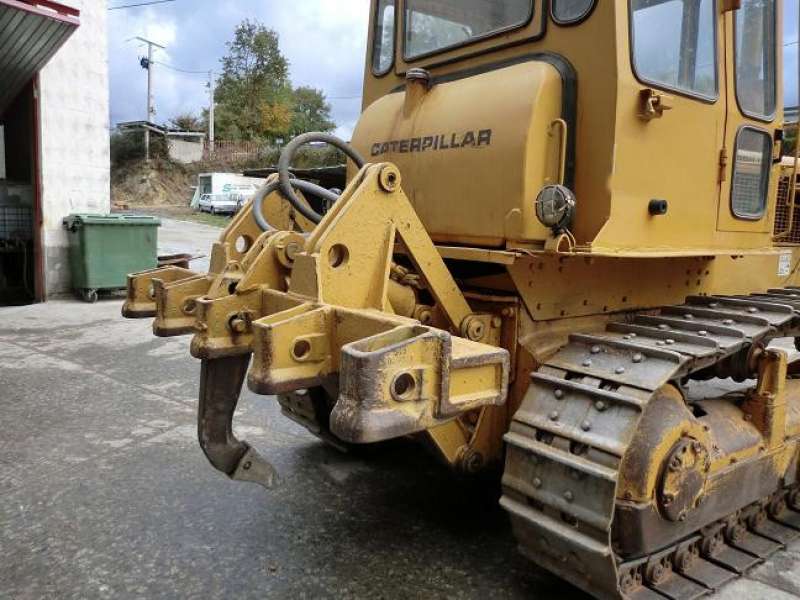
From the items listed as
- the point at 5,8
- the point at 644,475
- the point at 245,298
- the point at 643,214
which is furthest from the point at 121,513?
the point at 5,8

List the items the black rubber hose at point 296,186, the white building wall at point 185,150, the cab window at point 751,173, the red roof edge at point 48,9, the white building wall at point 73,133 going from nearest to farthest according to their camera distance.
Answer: the black rubber hose at point 296,186 < the cab window at point 751,173 < the red roof edge at point 48,9 < the white building wall at point 73,133 < the white building wall at point 185,150

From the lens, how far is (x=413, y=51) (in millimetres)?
3885

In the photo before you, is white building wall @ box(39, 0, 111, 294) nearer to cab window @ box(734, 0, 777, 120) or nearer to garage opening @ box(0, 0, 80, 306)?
garage opening @ box(0, 0, 80, 306)

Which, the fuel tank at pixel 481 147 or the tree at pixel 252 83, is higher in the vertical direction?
the tree at pixel 252 83

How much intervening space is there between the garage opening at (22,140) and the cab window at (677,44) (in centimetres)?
741

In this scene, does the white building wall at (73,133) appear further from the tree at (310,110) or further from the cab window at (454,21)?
the tree at (310,110)

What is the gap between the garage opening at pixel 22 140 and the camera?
26.7ft

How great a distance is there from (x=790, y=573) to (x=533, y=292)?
175 centimetres

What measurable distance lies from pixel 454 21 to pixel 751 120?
1.67 meters

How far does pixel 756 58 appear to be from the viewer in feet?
12.0

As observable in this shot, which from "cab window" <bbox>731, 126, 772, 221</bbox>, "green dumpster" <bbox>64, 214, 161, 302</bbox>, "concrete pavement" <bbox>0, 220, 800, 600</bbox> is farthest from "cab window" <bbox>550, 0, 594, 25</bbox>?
"green dumpster" <bbox>64, 214, 161, 302</bbox>

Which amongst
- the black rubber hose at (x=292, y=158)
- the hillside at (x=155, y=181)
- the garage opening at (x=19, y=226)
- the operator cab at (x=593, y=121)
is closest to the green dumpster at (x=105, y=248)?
the garage opening at (x=19, y=226)

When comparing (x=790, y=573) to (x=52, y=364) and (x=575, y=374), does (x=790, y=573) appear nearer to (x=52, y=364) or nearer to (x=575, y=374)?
(x=575, y=374)

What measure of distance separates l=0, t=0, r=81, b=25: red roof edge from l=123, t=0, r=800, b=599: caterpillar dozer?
592cm
